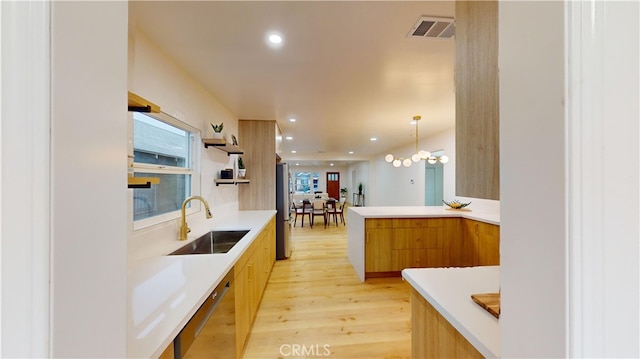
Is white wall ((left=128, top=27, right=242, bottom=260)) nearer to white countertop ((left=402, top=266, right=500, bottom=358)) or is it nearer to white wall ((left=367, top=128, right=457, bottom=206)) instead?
white countertop ((left=402, top=266, right=500, bottom=358))

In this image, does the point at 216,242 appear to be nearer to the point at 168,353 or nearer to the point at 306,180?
the point at 168,353

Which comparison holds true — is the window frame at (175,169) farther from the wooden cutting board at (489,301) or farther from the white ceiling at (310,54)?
the wooden cutting board at (489,301)

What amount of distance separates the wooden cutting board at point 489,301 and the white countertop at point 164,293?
1.15 metres

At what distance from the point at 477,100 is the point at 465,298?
2.61 ft

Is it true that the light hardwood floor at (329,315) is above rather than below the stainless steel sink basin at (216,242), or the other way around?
below

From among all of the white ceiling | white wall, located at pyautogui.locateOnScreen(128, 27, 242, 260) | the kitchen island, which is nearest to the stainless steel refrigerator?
white wall, located at pyautogui.locateOnScreen(128, 27, 242, 260)

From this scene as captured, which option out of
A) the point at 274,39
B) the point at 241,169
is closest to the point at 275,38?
the point at 274,39

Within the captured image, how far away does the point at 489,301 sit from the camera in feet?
2.98

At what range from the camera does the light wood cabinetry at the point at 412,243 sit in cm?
330

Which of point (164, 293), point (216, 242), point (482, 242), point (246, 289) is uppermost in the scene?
point (164, 293)
